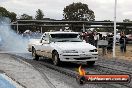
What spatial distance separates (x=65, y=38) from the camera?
1709 centimetres

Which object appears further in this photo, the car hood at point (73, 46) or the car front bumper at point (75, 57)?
the car hood at point (73, 46)

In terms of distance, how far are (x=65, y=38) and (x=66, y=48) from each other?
1.68 m

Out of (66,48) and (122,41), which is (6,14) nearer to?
(122,41)

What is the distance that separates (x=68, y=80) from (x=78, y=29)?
79.0 m

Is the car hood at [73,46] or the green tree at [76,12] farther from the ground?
the green tree at [76,12]

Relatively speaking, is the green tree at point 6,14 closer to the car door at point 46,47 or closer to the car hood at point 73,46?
the car door at point 46,47

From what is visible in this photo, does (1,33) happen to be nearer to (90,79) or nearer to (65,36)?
(65,36)

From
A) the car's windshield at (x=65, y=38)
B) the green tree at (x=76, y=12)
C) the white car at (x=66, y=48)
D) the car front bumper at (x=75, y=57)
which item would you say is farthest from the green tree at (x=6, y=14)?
the car front bumper at (x=75, y=57)

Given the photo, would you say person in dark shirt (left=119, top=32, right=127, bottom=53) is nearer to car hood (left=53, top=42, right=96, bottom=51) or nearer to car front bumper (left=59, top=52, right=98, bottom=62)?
car hood (left=53, top=42, right=96, bottom=51)

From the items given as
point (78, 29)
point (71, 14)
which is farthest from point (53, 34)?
point (71, 14)

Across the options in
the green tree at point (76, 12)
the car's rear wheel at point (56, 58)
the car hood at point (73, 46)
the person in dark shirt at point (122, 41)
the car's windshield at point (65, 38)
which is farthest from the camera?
the green tree at point (76, 12)

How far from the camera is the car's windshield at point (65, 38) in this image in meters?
17.0

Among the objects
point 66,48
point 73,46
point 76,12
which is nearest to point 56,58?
point 66,48

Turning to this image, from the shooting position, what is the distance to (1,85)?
854cm
